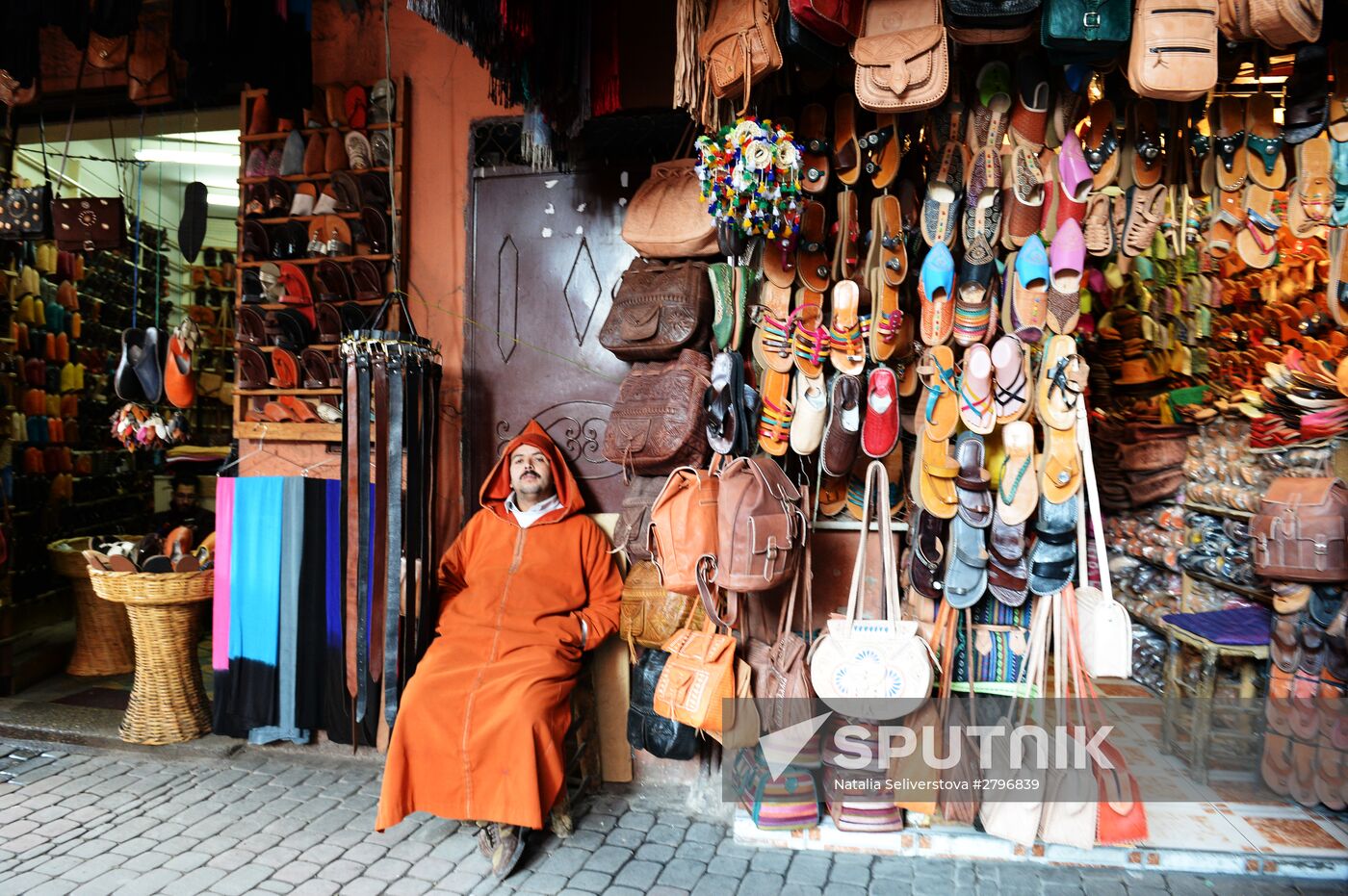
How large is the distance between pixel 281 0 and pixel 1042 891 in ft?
15.4

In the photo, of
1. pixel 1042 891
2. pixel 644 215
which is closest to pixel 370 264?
pixel 644 215

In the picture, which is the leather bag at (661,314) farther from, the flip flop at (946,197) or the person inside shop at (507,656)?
the flip flop at (946,197)

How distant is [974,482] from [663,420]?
1.18m

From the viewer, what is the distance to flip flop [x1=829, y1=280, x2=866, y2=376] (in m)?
3.20

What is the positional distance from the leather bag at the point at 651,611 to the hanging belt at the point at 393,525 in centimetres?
93

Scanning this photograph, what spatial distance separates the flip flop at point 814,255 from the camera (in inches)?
130

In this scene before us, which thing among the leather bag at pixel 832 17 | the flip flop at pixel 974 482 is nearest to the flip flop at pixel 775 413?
the flip flop at pixel 974 482

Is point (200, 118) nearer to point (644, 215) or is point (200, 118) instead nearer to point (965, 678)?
point (644, 215)

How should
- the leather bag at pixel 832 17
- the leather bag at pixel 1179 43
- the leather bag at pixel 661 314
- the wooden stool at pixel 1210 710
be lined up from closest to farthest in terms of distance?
the leather bag at pixel 1179 43 → the leather bag at pixel 832 17 → the leather bag at pixel 661 314 → the wooden stool at pixel 1210 710

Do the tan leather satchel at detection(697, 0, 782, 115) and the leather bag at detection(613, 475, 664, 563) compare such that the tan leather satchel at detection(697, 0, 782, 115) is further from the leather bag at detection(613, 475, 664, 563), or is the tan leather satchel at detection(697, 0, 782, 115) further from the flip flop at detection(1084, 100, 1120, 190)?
the leather bag at detection(613, 475, 664, 563)

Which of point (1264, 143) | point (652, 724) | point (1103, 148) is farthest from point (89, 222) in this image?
point (1264, 143)

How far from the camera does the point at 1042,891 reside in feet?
9.59

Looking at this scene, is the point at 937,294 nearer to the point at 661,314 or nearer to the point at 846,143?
the point at 846,143

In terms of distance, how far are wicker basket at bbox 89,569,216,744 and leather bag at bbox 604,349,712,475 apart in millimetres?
2243
